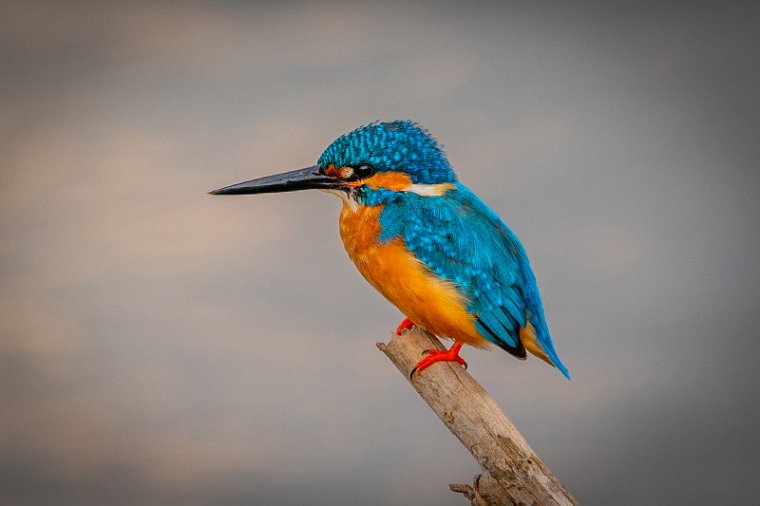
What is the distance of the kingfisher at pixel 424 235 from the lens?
9.14 feet

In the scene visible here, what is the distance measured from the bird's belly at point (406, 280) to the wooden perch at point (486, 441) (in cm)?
17

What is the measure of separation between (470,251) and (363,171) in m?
0.44

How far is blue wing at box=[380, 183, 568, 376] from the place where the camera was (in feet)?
9.14

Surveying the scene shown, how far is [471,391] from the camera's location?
2.78 metres

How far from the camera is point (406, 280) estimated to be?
2805 millimetres

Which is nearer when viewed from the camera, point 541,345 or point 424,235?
point 424,235

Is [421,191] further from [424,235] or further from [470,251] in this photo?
[470,251]

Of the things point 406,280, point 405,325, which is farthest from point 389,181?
point 405,325

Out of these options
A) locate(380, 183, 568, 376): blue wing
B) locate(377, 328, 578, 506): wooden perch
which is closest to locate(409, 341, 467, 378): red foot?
locate(377, 328, 578, 506): wooden perch

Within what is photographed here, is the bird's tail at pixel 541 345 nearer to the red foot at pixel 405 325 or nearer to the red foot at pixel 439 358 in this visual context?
the red foot at pixel 439 358

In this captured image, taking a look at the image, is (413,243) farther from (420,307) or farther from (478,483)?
(478,483)

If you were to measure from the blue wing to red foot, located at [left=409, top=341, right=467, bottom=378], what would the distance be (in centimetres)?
15

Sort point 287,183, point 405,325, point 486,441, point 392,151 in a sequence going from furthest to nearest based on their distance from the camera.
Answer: point 405,325 < point 287,183 < point 392,151 < point 486,441

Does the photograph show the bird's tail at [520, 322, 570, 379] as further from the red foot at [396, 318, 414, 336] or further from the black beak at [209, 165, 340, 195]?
the black beak at [209, 165, 340, 195]
